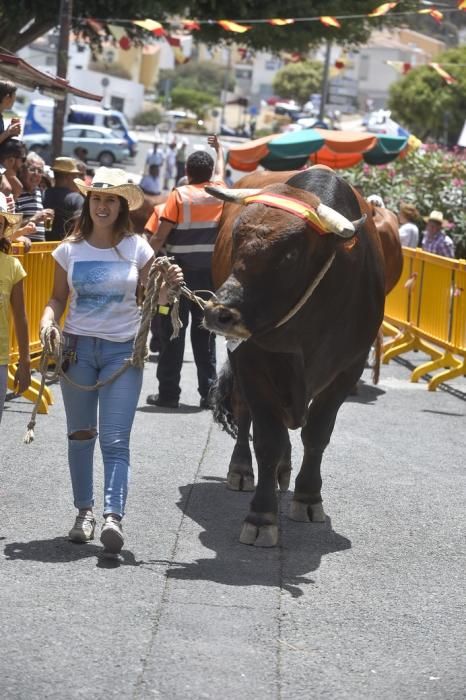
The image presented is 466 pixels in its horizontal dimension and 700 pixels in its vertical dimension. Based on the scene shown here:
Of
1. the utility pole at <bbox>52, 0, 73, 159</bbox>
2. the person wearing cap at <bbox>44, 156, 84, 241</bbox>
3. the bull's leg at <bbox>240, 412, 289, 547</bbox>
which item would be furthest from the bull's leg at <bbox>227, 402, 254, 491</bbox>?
the utility pole at <bbox>52, 0, 73, 159</bbox>

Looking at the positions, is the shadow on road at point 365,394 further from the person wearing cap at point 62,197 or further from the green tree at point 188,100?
the green tree at point 188,100

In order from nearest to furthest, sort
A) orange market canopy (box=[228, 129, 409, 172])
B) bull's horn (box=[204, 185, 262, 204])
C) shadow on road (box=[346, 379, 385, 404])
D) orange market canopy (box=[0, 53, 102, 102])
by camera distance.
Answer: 1. bull's horn (box=[204, 185, 262, 204])
2. shadow on road (box=[346, 379, 385, 404])
3. orange market canopy (box=[0, 53, 102, 102])
4. orange market canopy (box=[228, 129, 409, 172])

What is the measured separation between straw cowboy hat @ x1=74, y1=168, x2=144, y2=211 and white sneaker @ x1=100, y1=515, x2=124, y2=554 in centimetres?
161

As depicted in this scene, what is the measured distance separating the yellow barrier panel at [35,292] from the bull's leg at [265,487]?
149 inches

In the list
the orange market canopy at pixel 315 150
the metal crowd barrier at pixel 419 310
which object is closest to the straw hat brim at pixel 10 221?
the metal crowd barrier at pixel 419 310

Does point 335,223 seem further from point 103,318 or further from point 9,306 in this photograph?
point 9,306

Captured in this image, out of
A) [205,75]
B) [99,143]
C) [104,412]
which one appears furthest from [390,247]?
[205,75]

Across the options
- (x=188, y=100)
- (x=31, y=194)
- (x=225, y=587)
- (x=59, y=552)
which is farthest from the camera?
(x=188, y=100)

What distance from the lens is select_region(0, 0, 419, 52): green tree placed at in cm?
2402

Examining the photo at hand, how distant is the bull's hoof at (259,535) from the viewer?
700 centimetres

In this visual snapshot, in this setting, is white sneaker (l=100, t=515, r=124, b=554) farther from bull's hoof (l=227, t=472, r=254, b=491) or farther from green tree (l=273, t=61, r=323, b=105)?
green tree (l=273, t=61, r=323, b=105)

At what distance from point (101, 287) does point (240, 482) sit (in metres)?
2.19

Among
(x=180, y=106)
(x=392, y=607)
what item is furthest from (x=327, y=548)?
(x=180, y=106)

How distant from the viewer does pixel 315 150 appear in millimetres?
18453
